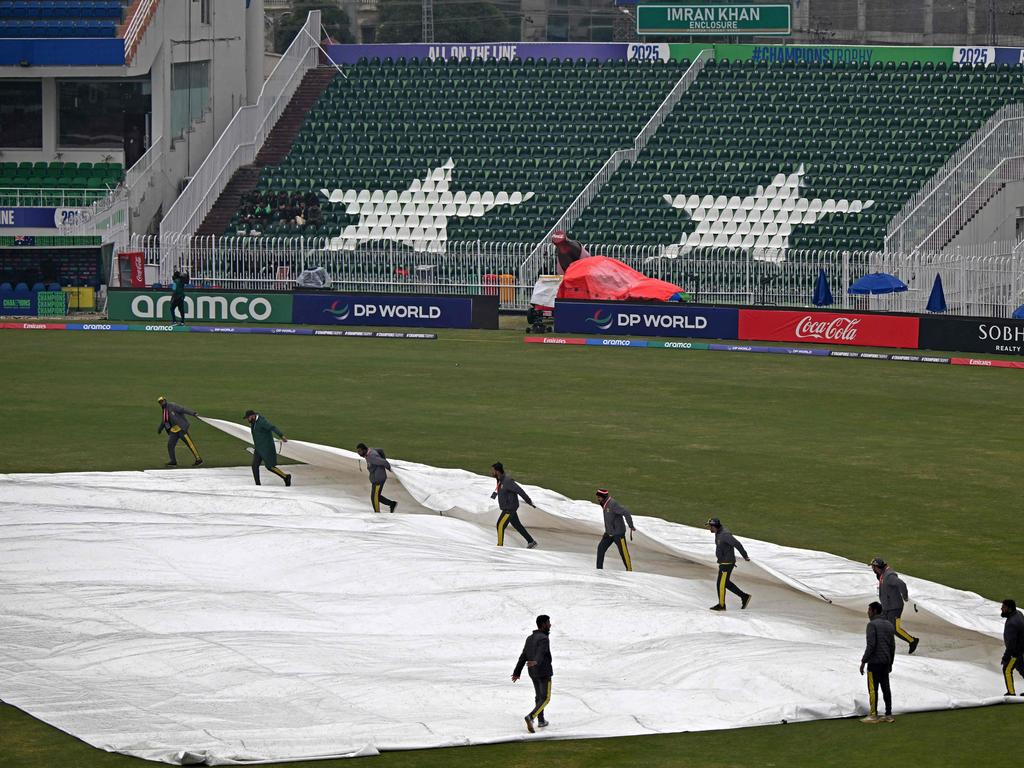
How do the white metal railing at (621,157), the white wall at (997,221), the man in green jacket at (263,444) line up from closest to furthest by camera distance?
the man in green jacket at (263,444)
the white wall at (997,221)
the white metal railing at (621,157)

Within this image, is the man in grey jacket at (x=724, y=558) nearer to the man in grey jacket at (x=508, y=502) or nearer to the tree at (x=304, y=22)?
the man in grey jacket at (x=508, y=502)

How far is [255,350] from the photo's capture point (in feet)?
148

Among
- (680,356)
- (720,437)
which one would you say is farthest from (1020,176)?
(720,437)

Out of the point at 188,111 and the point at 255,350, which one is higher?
the point at 188,111

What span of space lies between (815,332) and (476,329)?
11194 mm

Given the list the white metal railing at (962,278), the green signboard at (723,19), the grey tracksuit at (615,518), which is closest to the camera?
the grey tracksuit at (615,518)

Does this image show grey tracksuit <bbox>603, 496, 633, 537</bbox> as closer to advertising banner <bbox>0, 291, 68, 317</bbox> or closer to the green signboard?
advertising banner <bbox>0, 291, 68, 317</bbox>

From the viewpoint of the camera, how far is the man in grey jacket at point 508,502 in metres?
22.3

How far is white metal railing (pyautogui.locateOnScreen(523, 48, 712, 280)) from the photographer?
189 ft

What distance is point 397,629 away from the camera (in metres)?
18.3

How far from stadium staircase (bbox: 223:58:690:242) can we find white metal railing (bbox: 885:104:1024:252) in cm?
1315

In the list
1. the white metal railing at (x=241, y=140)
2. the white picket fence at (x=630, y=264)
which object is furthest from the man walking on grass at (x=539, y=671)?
the white metal railing at (x=241, y=140)

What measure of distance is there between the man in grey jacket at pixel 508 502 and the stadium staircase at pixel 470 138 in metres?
36.1

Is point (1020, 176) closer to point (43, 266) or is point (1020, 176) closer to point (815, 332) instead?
point (815, 332)
